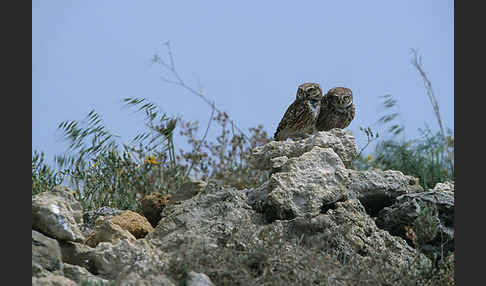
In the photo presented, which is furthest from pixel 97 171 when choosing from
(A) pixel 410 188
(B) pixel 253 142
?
(A) pixel 410 188

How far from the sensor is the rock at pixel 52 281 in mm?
3991

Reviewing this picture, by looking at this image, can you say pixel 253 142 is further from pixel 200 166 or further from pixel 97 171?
pixel 97 171

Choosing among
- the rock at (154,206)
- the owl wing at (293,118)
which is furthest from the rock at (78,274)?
the owl wing at (293,118)

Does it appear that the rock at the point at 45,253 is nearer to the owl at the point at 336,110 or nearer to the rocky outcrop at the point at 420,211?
the rocky outcrop at the point at 420,211

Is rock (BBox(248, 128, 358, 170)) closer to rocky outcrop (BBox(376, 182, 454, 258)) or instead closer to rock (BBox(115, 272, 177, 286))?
rocky outcrop (BBox(376, 182, 454, 258))

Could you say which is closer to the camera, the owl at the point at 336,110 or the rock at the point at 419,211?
the rock at the point at 419,211

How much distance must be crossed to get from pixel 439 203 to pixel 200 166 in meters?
3.51

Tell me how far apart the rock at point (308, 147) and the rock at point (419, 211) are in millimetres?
697

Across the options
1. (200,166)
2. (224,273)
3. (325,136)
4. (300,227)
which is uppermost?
(200,166)

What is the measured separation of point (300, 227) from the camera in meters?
5.33

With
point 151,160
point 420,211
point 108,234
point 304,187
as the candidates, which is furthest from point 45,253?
point 151,160

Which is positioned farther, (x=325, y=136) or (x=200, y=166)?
(x=200, y=166)

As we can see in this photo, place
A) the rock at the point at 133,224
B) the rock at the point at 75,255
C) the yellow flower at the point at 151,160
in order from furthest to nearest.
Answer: the yellow flower at the point at 151,160, the rock at the point at 133,224, the rock at the point at 75,255

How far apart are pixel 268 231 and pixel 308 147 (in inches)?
60.3
